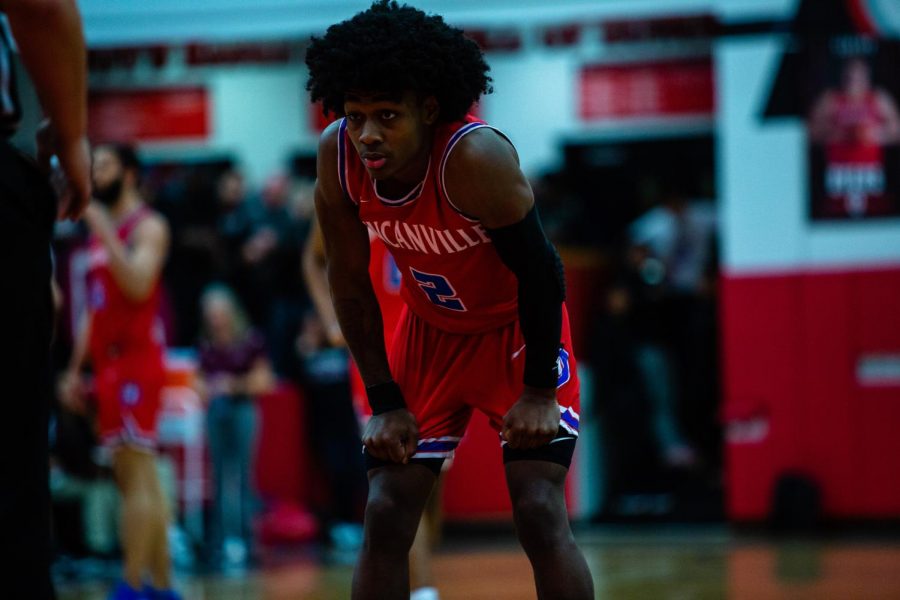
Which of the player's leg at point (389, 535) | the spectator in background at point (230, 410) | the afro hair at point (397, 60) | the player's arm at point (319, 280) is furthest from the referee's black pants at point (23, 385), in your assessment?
the spectator in background at point (230, 410)

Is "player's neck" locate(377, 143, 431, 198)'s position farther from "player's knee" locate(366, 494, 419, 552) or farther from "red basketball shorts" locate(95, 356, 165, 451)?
"red basketball shorts" locate(95, 356, 165, 451)

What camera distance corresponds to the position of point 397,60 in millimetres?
2916

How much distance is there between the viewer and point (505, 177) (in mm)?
2998

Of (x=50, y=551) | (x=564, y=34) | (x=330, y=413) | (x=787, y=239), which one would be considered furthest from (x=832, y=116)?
(x=50, y=551)

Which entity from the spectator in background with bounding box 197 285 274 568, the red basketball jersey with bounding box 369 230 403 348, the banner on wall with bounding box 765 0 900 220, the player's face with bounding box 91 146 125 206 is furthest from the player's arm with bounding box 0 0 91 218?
the banner on wall with bounding box 765 0 900 220

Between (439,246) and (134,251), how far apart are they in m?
2.66

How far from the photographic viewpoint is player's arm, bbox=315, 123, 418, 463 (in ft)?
10.6

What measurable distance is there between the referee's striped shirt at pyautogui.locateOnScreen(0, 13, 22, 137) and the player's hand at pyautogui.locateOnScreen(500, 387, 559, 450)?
1.38 m

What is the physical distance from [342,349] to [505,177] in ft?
18.9

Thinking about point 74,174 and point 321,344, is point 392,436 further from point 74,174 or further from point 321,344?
point 321,344

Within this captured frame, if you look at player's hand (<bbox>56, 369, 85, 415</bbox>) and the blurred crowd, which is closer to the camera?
player's hand (<bbox>56, 369, 85, 415</bbox>)

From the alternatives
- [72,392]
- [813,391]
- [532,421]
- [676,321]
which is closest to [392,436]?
[532,421]

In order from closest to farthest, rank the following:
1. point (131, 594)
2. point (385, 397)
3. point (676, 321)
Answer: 1. point (385, 397)
2. point (131, 594)
3. point (676, 321)

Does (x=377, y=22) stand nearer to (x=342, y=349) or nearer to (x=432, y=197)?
(x=432, y=197)
